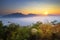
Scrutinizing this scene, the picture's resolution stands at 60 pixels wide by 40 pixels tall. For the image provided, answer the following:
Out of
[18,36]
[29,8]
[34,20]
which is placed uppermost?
[29,8]

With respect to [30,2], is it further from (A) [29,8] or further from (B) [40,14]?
(B) [40,14]

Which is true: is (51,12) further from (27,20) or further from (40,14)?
(27,20)

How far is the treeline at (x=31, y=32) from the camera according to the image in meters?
1.46

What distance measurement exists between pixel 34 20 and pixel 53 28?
240 millimetres

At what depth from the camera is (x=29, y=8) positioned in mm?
1535

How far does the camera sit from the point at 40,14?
153 centimetres

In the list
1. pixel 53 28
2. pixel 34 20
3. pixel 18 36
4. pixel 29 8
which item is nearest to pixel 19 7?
pixel 29 8

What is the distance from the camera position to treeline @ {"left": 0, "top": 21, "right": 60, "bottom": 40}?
57.4 inches

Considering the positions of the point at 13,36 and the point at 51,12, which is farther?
the point at 51,12

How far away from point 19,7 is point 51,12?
0.39m

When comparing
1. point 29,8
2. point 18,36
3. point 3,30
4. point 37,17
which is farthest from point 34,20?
point 3,30

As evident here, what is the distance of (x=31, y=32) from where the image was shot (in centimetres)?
146

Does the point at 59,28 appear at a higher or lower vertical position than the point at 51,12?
lower

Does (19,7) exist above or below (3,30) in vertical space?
above
